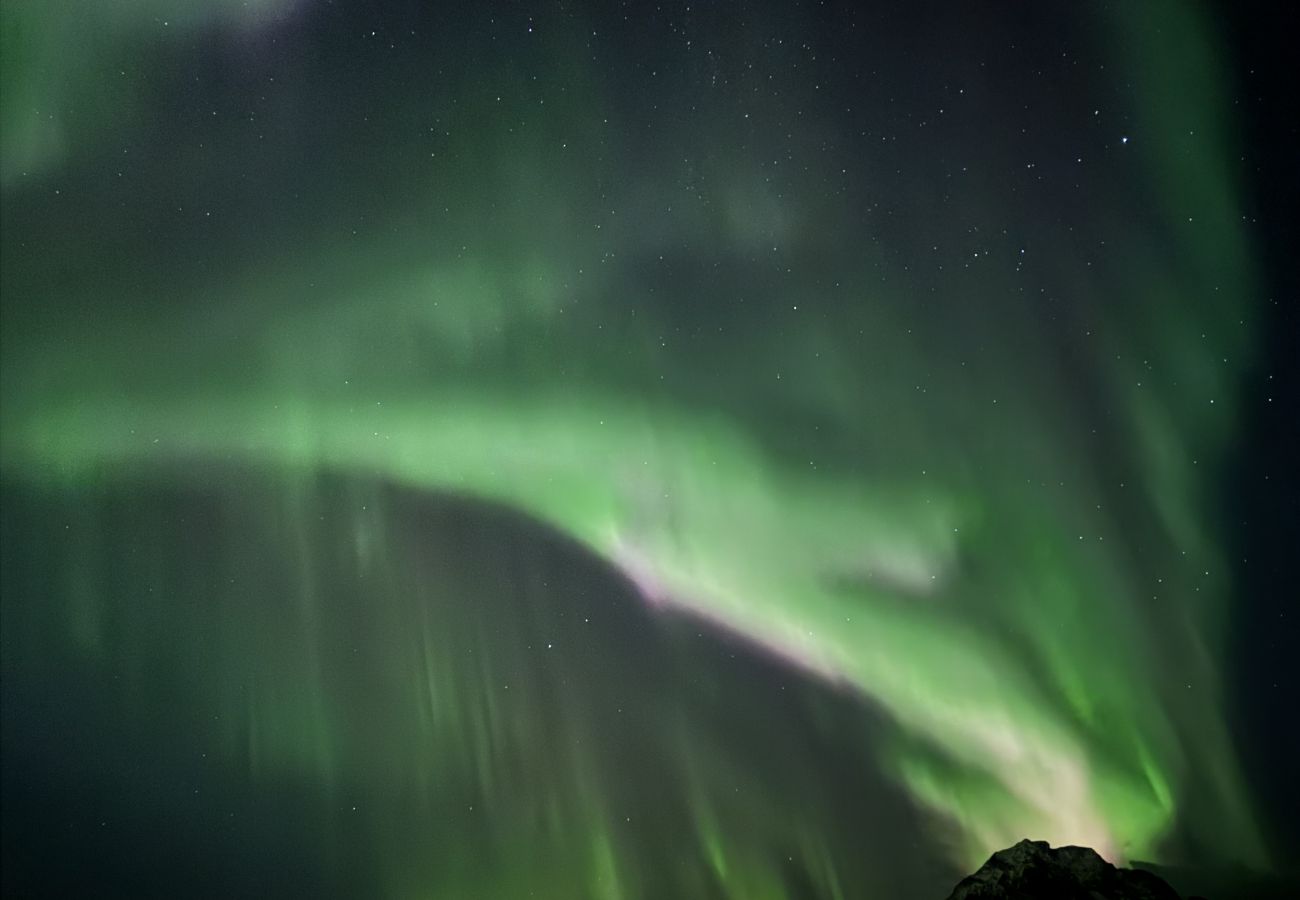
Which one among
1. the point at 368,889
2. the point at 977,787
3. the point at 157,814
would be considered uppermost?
the point at 157,814

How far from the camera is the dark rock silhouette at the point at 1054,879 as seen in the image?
7.00 meters

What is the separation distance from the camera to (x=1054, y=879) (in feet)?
24.7

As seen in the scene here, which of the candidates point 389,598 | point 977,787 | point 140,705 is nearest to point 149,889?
point 140,705

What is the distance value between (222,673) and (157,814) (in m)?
1.17

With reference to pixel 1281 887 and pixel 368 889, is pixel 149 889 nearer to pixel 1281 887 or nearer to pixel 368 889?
pixel 368 889

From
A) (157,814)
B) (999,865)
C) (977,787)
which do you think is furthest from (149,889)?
(999,865)

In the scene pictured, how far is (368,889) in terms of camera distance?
6262 mm

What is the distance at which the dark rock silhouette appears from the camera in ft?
23.0

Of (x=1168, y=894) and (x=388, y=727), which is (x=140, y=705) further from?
(x=1168, y=894)

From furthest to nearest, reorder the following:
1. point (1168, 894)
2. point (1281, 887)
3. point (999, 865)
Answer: point (999, 865), point (1168, 894), point (1281, 887)

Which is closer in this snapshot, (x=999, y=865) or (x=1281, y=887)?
(x=1281, y=887)

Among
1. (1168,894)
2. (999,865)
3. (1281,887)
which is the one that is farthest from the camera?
(999,865)

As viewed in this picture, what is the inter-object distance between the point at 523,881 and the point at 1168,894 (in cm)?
552

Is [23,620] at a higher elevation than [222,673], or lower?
higher
